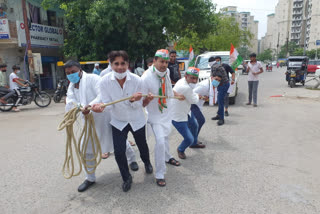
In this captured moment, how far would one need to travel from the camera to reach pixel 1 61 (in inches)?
531

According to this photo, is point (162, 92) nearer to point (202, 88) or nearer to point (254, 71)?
point (202, 88)

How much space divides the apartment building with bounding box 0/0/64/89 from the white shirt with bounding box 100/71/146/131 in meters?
11.2

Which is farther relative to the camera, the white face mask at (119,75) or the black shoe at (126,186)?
the black shoe at (126,186)

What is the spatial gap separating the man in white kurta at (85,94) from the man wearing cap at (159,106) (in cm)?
66

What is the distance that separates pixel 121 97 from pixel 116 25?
10.6m

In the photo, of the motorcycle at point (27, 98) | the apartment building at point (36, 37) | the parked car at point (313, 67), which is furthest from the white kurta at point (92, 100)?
the parked car at point (313, 67)

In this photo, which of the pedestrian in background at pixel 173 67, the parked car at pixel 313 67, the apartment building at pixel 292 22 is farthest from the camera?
the apartment building at pixel 292 22

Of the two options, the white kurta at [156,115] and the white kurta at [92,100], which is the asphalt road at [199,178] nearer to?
the white kurta at [156,115]

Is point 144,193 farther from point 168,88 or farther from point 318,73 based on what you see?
point 318,73

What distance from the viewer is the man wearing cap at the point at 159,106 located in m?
3.38

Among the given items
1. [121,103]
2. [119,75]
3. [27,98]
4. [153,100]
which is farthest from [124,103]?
[27,98]

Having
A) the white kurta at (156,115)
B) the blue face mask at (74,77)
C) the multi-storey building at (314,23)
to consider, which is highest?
the multi-storey building at (314,23)

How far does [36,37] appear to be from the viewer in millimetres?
14969

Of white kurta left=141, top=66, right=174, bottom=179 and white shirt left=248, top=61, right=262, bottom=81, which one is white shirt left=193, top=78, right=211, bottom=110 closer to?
white kurta left=141, top=66, right=174, bottom=179
